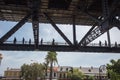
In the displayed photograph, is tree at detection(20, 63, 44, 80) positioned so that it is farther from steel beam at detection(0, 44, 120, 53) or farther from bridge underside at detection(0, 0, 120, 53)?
steel beam at detection(0, 44, 120, 53)

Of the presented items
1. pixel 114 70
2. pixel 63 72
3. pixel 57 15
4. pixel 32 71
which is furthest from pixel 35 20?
pixel 63 72

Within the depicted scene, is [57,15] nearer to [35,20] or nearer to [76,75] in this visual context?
[35,20]

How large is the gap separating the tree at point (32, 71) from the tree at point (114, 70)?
105ft

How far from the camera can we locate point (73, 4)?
20.6m

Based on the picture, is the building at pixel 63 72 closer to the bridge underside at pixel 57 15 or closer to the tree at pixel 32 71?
the tree at pixel 32 71

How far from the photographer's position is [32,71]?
90.9m

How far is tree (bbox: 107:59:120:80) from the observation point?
6222 centimetres

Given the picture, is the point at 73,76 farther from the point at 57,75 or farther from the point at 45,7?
the point at 45,7

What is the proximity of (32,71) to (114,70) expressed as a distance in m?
35.3

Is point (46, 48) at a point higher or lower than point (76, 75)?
higher

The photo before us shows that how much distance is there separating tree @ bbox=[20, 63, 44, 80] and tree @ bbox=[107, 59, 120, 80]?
105ft

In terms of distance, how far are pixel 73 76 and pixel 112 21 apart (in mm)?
84249

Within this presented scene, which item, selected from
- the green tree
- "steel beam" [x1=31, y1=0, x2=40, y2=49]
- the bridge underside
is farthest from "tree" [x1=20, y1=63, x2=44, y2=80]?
"steel beam" [x1=31, y1=0, x2=40, y2=49]

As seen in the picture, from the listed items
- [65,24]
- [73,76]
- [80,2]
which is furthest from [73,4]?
[73,76]
